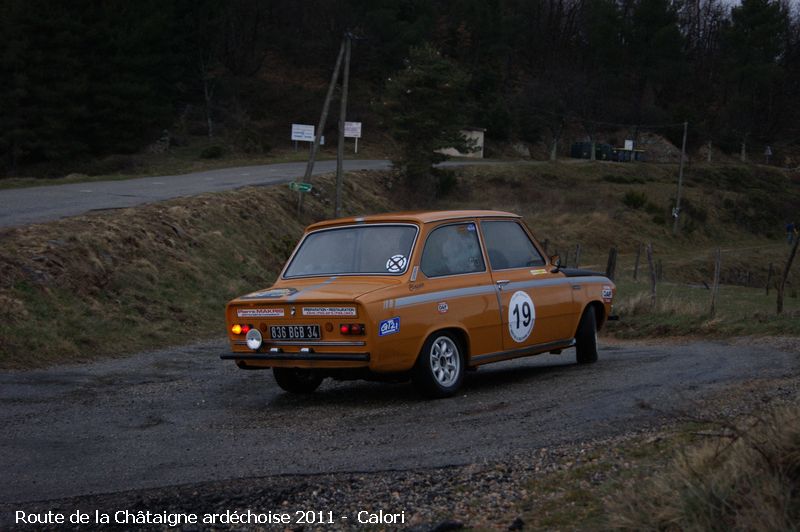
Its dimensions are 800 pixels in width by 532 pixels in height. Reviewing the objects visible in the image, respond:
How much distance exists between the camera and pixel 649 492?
458 cm

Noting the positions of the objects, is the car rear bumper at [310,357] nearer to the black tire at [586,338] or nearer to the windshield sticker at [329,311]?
the windshield sticker at [329,311]

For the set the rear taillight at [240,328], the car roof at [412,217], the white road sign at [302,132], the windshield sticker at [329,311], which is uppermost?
the white road sign at [302,132]

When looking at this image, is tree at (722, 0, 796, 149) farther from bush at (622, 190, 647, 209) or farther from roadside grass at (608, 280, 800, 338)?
roadside grass at (608, 280, 800, 338)

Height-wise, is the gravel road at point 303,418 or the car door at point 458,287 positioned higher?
the car door at point 458,287

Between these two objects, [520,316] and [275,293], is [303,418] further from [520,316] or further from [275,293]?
[520,316]

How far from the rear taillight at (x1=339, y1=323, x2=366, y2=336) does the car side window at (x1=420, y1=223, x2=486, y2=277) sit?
107 centimetres

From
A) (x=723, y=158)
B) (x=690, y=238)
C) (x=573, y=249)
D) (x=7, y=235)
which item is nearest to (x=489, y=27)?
(x=723, y=158)

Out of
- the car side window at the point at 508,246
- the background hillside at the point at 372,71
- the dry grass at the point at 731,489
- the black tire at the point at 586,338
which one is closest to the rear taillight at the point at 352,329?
the car side window at the point at 508,246

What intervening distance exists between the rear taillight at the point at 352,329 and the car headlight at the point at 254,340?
0.91 metres

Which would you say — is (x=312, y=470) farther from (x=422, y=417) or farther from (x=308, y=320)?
(x=308, y=320)

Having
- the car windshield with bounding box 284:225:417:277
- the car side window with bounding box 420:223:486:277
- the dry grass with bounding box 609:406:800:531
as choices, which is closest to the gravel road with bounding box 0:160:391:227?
the car windshield with bounding box 284:225:417:277

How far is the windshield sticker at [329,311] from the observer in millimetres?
8336

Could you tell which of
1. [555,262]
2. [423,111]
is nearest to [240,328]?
[555,262]

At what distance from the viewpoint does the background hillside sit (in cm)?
5097
